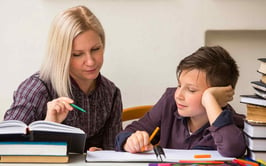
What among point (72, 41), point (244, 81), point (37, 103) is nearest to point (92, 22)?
point (72, 41)

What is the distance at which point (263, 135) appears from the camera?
4.75 ft

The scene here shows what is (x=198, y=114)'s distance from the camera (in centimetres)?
171

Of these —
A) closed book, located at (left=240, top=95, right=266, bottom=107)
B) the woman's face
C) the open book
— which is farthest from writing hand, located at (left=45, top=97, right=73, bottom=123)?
closed book, located at (left=240, top=95, right=266, bottom=107)

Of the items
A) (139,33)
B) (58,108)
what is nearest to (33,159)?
(58,108)

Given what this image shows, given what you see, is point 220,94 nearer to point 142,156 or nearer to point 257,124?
point 257,124

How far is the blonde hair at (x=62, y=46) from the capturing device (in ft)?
6.31

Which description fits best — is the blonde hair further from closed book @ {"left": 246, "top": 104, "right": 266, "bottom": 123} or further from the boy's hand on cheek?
closed book @ {"left": 246, "top": 104, "right": 266, "bottom": 123}

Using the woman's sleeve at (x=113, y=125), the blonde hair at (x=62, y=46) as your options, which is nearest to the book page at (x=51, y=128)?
the blonde hair at (x=62, y=46)

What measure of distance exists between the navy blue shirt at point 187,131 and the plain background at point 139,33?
760mm

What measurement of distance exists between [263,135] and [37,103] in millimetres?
911

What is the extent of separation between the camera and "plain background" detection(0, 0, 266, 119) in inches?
102

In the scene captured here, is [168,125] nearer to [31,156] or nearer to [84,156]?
[84,156]

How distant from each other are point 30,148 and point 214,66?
0.72 m

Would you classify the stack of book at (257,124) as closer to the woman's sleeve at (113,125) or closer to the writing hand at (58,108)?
the writing hand at (58,108)
